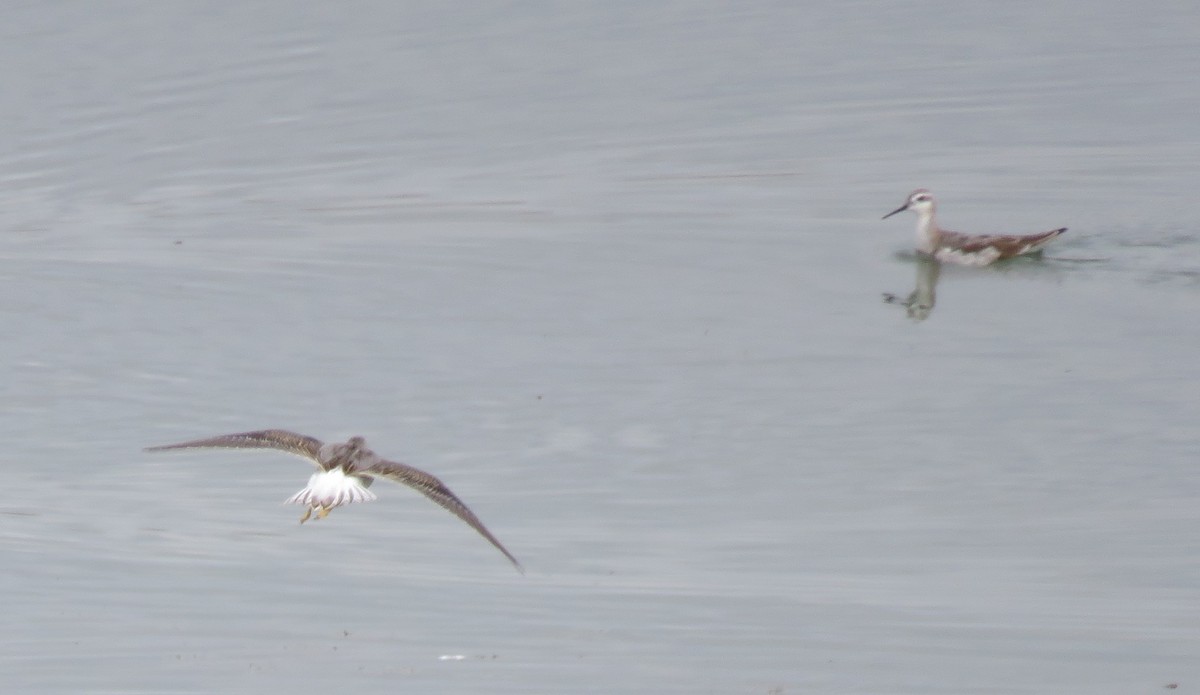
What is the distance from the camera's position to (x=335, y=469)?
8.39 m

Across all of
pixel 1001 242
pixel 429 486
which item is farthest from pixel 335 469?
pixel 1001 242

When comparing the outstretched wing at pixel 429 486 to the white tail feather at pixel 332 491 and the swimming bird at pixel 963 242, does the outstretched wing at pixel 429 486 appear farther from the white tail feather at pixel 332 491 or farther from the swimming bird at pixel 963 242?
the swimming bird at pixel 963 242

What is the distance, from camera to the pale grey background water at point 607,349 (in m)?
8.93

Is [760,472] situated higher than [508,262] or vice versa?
[508,262]

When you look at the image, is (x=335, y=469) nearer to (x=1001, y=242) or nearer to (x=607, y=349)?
(x=607, y=349)

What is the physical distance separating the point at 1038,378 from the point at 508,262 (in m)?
4.85

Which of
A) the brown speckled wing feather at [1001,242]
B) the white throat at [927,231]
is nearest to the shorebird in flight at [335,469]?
the brown speckled wing feather at [1001,242]

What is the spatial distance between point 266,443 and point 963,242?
334 inches

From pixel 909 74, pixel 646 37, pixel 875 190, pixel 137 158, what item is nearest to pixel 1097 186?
pixel 875 190

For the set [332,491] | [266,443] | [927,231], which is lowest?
[332,491]

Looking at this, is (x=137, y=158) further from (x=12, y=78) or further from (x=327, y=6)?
(x=327, y=6)

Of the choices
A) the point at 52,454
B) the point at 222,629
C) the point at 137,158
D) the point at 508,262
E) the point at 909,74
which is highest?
the point at 909,74

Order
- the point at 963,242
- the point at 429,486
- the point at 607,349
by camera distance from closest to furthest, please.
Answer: the point at 429,486, the point at 607,349, the point at 963,242

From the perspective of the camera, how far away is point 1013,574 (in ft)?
30.7
